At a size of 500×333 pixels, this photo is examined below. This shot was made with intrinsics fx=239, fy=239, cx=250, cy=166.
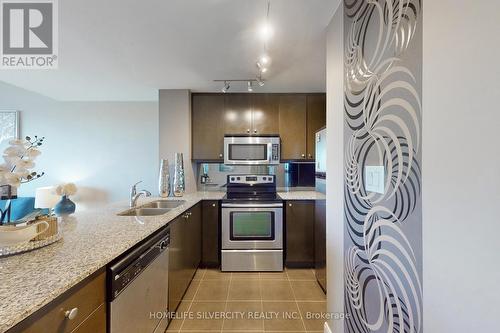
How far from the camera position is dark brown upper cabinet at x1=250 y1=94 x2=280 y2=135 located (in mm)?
3283

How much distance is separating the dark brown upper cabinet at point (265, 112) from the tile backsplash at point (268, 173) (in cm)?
57

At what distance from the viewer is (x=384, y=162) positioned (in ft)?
3.34

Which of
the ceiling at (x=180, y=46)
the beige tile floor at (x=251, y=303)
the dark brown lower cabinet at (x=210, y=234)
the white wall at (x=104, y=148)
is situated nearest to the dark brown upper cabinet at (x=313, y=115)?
the ceiling at (x=180, y=46)

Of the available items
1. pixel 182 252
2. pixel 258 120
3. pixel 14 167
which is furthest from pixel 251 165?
pixel 14 167

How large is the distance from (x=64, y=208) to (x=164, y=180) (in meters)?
1.25

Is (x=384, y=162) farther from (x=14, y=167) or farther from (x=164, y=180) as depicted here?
(x=164, y=180)

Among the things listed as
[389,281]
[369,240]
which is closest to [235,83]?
[369,240]

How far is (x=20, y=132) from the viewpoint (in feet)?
12.2

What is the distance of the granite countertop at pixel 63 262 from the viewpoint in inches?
26.6

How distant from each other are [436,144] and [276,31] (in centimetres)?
148

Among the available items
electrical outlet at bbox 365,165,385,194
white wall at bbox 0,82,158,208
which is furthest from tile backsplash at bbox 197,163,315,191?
electrical outlet at bbox 365,165,385,194

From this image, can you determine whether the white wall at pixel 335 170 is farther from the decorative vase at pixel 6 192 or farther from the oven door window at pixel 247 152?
the decorative vase at pixel 6 192

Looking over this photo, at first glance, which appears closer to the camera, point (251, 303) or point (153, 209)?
point (251, 303)

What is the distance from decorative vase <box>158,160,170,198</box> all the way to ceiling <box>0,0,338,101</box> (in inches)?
40.7
